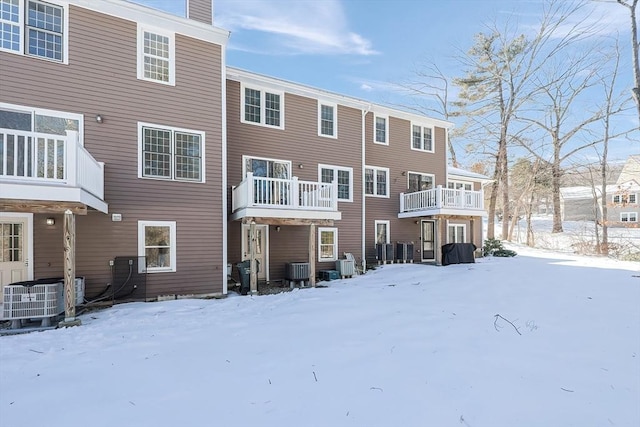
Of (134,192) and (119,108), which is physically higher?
(119,108)

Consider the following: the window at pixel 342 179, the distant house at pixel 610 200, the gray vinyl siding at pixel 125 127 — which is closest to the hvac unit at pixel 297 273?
the gray vinyl siding at pixel 125 127

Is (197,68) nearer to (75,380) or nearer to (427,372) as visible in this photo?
(75,380)

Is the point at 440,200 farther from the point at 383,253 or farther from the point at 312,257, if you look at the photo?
the point at 312,257

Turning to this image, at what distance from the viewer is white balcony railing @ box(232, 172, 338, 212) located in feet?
31.4

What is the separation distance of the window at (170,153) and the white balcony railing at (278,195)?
1.31 m

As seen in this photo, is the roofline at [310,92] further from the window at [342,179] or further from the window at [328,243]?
the window at [328,243]

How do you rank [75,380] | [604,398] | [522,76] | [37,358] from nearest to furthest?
[604,398] < [75,380] < [37,358] < [522,76]

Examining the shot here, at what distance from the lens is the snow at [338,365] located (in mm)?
3252

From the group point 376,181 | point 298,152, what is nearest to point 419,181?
point 376,181

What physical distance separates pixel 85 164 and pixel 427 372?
23.8ft

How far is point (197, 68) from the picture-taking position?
31.2 ft

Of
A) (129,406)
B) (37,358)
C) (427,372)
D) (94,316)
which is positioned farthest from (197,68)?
(427,372)

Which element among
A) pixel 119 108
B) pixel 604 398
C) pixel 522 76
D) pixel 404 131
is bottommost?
pixel 604 398

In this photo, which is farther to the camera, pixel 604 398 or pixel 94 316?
pixel 94 316
